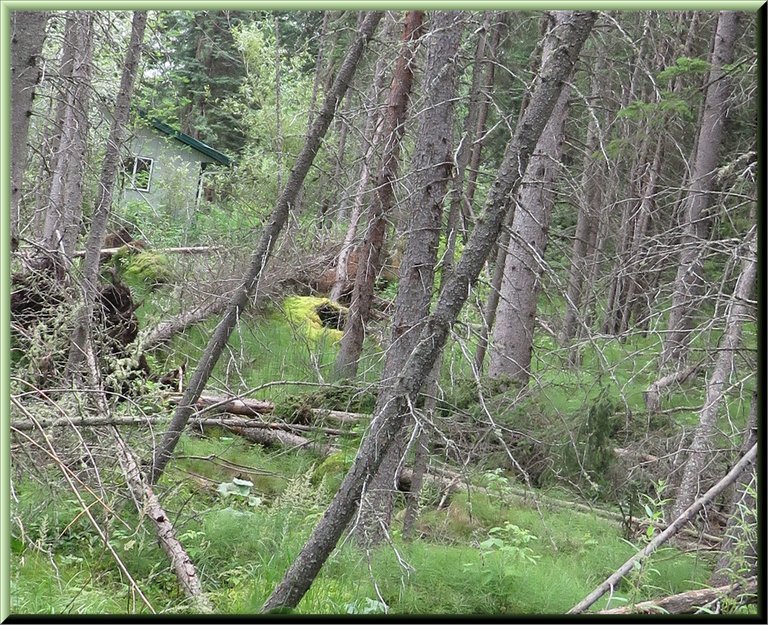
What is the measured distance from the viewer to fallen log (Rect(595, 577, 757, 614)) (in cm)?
406

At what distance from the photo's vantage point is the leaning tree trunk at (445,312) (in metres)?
3.89

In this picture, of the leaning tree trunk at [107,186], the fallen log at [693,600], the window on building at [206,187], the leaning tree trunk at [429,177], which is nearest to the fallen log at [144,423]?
the leaning tree trunk at [107,186]

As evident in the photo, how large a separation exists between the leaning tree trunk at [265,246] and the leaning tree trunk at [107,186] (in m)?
1.05

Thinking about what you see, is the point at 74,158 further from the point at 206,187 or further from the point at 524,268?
the point at 206,187

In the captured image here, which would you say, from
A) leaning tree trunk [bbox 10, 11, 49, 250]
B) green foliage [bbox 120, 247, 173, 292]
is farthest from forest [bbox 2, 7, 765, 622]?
green foliage [bbox 120, 247, 173, 292]

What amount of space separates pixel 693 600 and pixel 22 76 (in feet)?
16.9

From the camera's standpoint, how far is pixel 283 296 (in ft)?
41.3

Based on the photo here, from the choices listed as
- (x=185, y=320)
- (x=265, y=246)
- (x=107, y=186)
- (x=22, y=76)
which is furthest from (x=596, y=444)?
(x=185, y=320)

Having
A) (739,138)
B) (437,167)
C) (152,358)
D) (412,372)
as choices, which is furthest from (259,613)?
(739,138)

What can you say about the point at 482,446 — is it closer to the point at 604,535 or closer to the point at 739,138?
the point at 604,535

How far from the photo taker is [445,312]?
13.4 feet

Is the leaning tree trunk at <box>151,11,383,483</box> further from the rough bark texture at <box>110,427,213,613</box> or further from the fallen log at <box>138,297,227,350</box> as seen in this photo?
the fallen log at <box>138,297,227,350</box>

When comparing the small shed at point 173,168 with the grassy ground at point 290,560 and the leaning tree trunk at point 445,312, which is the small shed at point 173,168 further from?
the leaning tree trunk at point 445,312

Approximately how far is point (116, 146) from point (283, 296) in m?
6.15
